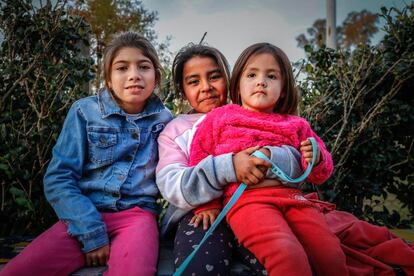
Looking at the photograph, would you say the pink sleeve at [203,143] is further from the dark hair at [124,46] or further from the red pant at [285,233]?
the dark hair at [124,46]

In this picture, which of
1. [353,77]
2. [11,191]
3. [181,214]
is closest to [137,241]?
[181,214]

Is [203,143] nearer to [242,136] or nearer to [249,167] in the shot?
[242,136]

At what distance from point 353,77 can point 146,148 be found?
2007mm

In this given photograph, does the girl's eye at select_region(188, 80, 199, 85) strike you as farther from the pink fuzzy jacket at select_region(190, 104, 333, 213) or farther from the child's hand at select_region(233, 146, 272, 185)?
the child's hand at select_region(233, 146, 272, 185)

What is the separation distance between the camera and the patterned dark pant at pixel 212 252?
161cm

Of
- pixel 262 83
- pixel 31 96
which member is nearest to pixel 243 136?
pixel 262 83

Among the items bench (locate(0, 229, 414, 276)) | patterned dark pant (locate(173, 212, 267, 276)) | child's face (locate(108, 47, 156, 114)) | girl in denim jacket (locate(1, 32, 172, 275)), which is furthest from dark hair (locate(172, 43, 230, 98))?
bench (locate(0, 229, 414, 276))

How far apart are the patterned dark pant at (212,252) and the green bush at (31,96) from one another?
1.24 metres

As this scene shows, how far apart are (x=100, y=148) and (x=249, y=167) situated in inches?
33.5

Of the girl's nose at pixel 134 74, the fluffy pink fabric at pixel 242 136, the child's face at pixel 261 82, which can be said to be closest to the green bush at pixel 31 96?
the girl's nose at pixel 134 74

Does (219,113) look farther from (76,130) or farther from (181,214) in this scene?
(76,130)

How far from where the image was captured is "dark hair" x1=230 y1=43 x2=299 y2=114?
206cm

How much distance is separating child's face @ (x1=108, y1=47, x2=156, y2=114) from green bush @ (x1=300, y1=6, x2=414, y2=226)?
5.18 feet

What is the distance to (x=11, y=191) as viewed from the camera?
243cm
